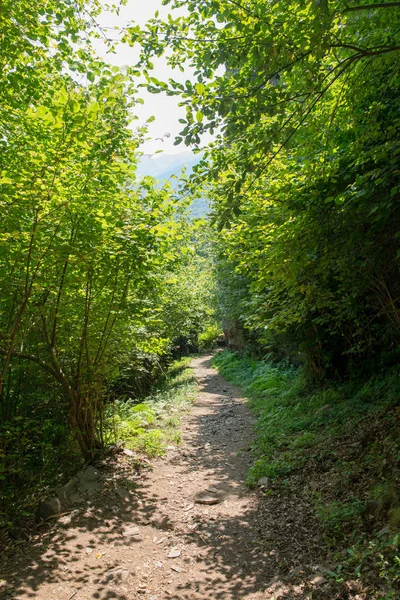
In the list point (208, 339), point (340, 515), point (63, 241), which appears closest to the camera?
point (340, 515)

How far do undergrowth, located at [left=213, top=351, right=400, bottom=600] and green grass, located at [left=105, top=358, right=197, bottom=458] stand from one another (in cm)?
198

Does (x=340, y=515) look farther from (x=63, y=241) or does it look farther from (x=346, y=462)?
(x=63, y=241)

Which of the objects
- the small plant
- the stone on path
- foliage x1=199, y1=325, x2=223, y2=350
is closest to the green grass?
the stone on path

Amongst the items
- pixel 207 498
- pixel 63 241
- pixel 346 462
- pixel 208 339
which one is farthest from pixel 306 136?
pixel 208 339

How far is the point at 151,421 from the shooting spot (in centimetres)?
927

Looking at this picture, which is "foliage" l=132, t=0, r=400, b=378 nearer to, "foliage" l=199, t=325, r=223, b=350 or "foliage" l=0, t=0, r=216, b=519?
"foliage" l=0, t=0, r=216, b=519

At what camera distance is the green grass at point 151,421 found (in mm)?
7133

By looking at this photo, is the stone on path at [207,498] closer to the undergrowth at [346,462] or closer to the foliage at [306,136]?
the undergrowth at [346,462]

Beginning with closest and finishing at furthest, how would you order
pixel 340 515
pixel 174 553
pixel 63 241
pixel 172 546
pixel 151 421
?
pixel 340 515 → pixel 174 553 → pixel 172 546 → pixel 63 241 → pixel 151 421

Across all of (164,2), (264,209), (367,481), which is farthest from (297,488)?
(164,2)

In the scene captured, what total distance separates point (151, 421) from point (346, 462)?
5.31 metres

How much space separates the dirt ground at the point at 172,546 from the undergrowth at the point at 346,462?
0.31 metres

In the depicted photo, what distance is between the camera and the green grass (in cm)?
713

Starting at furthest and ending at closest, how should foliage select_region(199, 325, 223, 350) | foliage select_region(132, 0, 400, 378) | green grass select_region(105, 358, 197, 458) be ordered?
foliage select_region(199, 325, 223, 350), green grass select_region(105, 358, 197, 458), foliage select_region(132, 0, 400, 378)
